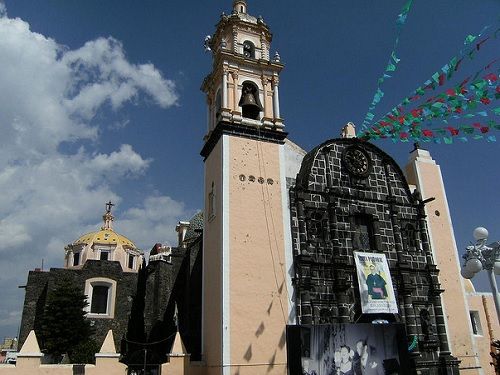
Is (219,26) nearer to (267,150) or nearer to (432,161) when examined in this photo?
(267,150)

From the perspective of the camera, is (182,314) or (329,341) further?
(182,314)

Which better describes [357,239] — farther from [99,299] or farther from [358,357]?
[99,299]

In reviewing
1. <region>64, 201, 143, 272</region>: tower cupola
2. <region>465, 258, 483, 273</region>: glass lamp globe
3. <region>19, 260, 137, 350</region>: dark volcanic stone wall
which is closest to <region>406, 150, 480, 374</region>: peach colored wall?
<region>465, 258, 483, 273</region>: glass lamp globe

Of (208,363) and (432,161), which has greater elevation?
(432,161)

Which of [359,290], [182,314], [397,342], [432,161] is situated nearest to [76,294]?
[182,314]

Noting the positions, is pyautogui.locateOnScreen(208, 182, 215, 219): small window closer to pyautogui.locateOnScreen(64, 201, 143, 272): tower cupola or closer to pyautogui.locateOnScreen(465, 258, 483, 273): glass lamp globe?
pyautogui.locateOnScreen(465, 258, 483, 273): glass lamp globe

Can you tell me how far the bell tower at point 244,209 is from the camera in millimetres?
15656

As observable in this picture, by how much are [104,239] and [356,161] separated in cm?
2493

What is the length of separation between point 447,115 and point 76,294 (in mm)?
19217

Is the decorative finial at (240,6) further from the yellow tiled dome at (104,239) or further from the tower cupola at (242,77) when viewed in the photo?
the yellow tiled dome at (104,239)

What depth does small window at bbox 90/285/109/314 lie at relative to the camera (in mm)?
25656

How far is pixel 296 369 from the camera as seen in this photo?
12.9 metres

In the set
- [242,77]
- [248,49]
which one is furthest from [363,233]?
[248,49]

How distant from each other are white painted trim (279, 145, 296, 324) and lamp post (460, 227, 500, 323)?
299 inches
